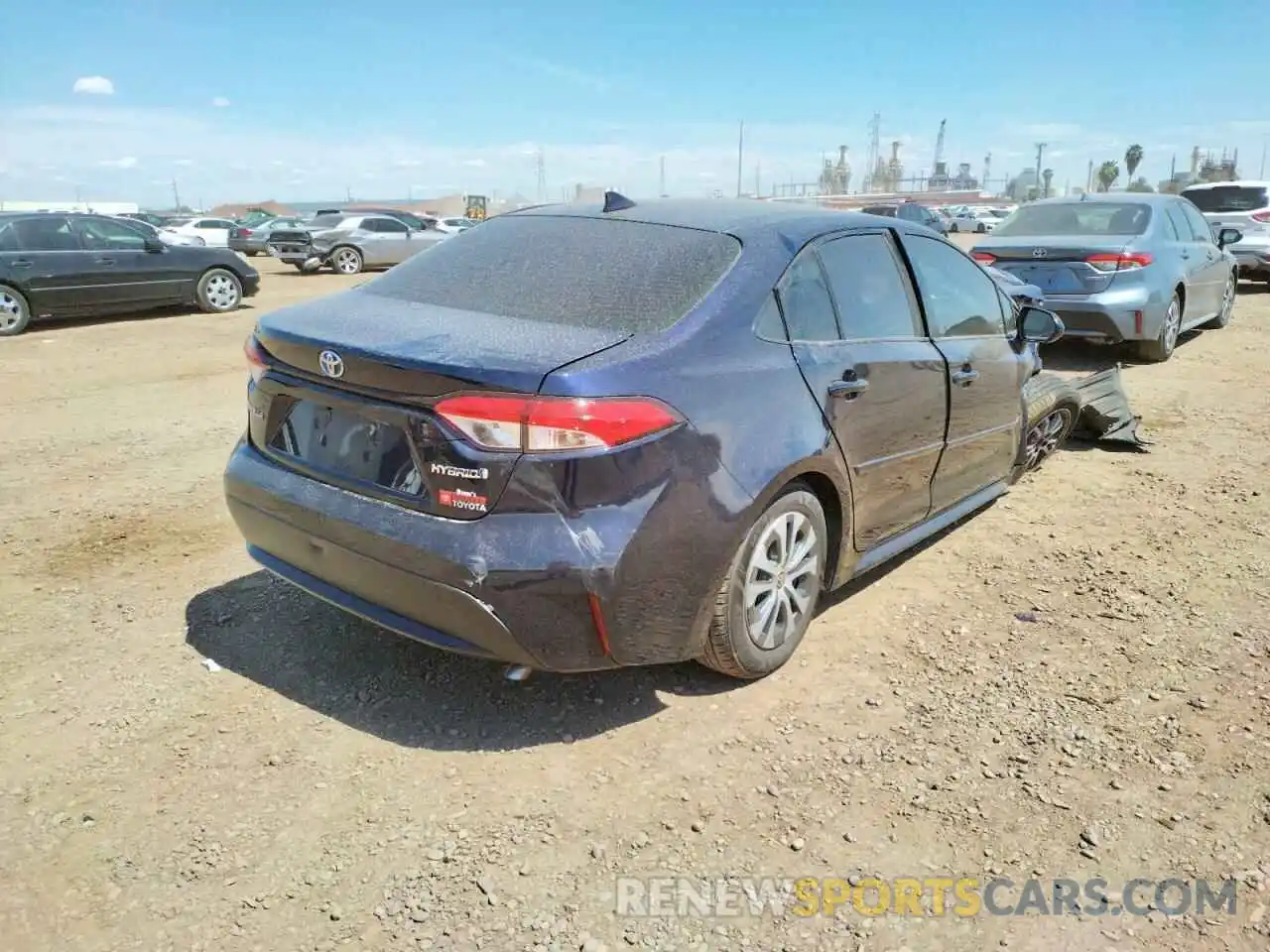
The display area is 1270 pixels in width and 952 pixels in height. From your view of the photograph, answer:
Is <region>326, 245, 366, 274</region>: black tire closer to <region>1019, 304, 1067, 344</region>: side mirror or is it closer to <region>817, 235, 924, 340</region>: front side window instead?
<region>1019, 304, 1067, 344</region>: side mirror

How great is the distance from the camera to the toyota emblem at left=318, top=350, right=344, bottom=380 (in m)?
2.77

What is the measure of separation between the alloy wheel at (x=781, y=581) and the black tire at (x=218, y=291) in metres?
12.4

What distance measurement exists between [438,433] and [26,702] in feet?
5.94

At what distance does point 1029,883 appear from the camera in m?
A: 2.35

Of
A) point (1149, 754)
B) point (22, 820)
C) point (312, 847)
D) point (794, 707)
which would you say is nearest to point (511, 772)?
point (312, 847)

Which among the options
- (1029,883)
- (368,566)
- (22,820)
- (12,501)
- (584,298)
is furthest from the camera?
(12,501)

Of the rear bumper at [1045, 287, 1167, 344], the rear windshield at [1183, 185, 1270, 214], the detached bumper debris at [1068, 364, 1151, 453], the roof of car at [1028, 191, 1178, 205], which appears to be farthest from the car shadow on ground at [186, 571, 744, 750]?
the rear windshield at [1183, 185, 1270, 214]

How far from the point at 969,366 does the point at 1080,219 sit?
601 cm

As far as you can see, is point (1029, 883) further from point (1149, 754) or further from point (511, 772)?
point (511, 772)

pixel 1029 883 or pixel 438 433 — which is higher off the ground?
pixel 438 433

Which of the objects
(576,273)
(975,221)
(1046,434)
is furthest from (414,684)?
(975,221)

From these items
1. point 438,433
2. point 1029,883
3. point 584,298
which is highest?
point 584,298

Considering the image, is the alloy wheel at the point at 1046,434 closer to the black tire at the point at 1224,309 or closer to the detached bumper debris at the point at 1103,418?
the detached bumper debris at the point at 1103,418

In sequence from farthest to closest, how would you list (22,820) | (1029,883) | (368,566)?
(368,566)
(22,820)
(1029,883)
